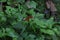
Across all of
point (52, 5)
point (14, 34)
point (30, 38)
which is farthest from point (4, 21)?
point (52, 5)

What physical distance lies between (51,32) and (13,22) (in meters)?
0.49

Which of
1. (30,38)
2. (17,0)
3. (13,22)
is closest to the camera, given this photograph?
(30,38)

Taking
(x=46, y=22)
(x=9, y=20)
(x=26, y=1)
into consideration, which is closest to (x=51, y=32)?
(x=46, y=22)

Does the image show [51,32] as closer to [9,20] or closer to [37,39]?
[37,39]

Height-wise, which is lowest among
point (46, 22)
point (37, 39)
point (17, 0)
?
point (37, 39)

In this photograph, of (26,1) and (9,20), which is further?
(26,1)

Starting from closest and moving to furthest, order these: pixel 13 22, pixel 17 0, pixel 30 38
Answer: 1. pixel 30 38
2. pixel 13 22
3. pixel 17 0

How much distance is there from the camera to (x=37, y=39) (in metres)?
2.40

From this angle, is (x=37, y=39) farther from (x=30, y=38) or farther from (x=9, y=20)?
(x=9, y=20)

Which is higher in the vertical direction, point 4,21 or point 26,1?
point 26,1

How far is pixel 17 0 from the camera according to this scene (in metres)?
2.90

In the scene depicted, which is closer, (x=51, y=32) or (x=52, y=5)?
(x=51, y=32)

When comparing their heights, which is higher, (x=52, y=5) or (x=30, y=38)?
(x=52, y=5)

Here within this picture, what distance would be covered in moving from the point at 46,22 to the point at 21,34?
1.23 ft
